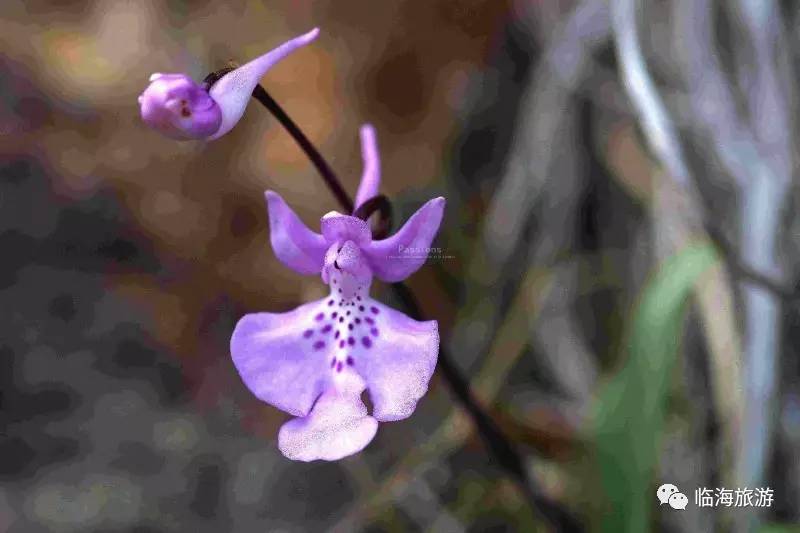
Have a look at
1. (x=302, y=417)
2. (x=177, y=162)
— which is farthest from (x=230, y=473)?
(x=302, y=417)

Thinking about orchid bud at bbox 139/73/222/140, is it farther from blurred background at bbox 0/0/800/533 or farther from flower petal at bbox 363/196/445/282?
blurred background at bbox 0/0/800/533

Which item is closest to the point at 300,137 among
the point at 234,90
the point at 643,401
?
the point at 234,90

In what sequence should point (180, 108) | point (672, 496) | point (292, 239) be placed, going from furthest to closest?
point (672, 496)
point (292, 239)
point (180, 108)

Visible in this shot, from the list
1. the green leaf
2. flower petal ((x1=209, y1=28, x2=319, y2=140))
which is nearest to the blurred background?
the green leaf

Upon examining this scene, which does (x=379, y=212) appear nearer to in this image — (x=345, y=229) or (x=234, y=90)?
(x=345, y=229)

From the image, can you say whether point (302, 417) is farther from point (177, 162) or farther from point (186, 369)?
point (177, 162)

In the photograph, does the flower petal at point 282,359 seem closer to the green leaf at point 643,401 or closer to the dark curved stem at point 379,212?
the dark curved stem at point 379,212
